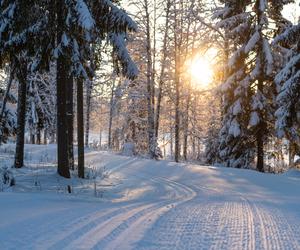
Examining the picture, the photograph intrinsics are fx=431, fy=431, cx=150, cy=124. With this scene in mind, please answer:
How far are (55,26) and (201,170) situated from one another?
8073 millimetres

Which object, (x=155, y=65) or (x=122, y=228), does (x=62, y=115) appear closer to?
(x=122, y=228)

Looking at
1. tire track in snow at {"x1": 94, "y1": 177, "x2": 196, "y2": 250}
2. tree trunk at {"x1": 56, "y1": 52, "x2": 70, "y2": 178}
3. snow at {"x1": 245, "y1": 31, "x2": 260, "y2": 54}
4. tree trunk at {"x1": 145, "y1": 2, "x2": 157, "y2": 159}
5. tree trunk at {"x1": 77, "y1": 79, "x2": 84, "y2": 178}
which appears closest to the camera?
tire track in snow at {"x1": 94, "y1": 177, "x2": 196, "y2": 250}

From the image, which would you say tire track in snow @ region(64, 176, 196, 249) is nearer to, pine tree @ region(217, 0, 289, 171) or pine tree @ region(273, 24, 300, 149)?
pine tree @ region(273, 24, 300, 149)

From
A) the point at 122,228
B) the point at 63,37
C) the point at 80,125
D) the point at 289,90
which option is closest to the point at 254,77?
the point at 289,90

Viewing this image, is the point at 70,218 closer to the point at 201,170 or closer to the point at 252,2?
the point at 201,170

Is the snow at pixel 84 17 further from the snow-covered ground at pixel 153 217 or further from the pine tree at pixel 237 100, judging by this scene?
the pine tree at pixel 237 100

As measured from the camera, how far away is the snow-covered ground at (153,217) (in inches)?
238

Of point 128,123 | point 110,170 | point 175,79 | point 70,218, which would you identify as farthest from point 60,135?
point 128,123

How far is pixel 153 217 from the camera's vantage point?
25.5 feet

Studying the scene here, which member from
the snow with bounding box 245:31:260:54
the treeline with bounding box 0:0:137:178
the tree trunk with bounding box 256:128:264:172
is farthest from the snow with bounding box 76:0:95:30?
the tree trunk with bounding box 256:128:264:172

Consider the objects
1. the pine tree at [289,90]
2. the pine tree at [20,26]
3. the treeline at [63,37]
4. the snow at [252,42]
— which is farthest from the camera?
the snow at [252,42]

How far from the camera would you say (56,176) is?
14328 millimetres

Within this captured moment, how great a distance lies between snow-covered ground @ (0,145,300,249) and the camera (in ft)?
19.9

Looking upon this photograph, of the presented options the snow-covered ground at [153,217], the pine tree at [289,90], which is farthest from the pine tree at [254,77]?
the snow-covered ground at [153,217]
